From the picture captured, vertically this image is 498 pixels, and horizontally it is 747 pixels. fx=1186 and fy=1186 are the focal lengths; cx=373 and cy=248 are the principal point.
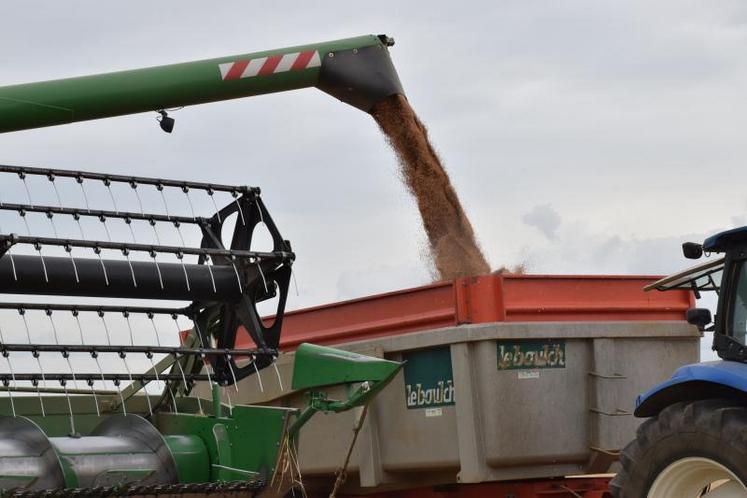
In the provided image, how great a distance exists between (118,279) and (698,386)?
2770 millimetres

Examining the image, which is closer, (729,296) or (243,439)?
(729,296)

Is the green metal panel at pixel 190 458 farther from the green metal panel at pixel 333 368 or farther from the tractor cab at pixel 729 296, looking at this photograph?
the tractor cab at pixel 729 296

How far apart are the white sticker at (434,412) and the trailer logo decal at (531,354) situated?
385 millimetres

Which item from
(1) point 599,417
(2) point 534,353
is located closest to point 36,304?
(2) point 534,353

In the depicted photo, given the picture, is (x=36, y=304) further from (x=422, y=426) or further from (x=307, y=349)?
(x=422, y=426)

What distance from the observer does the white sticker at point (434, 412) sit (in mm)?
5750

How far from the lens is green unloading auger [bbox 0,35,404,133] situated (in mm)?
5391

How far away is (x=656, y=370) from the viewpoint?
6.00m

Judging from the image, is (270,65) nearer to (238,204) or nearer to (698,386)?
(238,204)

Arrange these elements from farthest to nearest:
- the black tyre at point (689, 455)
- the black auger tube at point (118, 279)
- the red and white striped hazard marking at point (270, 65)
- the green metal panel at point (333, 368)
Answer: the red and white striped hazard marking at point (270, 65) → the black auger tube at point (118, 279) → the green metal panel at point (333, 368) → the black tyre at point (689, 455)

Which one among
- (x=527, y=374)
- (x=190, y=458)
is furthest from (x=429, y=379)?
(x=190, y=458)

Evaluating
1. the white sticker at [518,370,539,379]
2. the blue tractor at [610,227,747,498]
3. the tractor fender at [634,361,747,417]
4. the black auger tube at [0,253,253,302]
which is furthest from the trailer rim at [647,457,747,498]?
the black auger tube at [0,253,253,302]

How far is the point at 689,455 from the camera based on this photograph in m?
4.50

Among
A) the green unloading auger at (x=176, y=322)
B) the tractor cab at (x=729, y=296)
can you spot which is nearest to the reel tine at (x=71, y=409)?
the green unloading auger at (x=176, y=322)
